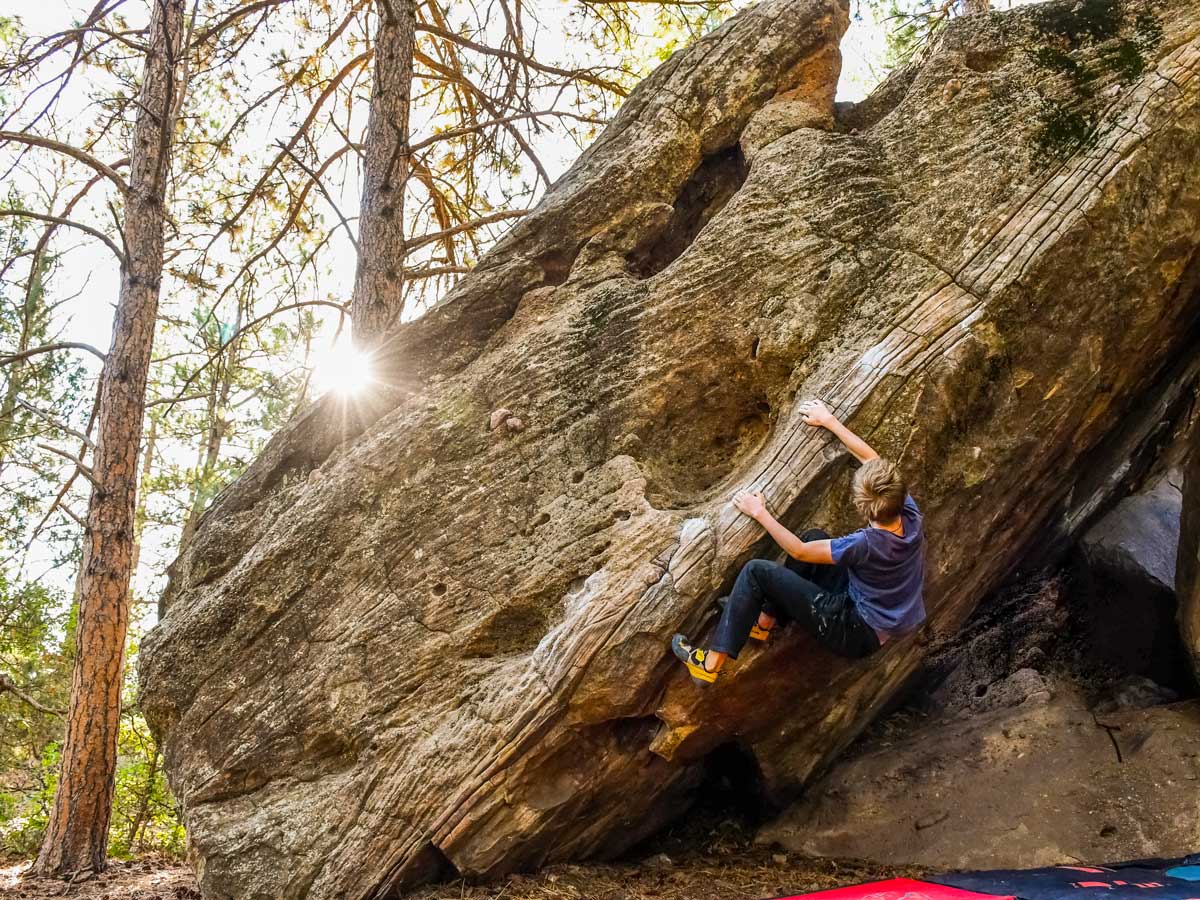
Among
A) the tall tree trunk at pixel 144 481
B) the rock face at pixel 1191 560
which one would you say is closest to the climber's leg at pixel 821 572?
the rock face at pixel 1191 560

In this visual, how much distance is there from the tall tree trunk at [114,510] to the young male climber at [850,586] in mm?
6054

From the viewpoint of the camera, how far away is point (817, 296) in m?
5.11

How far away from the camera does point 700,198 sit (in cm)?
676

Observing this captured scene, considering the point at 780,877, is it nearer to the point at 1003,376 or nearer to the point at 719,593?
the point at 719,593

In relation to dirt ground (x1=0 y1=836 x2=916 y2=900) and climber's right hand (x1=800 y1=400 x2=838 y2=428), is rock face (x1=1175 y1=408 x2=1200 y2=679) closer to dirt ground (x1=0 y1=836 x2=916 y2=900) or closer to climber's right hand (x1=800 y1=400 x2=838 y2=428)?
dirt ground (x1=0 y1=836 x2=916 y2=900)

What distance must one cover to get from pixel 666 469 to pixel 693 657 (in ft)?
4.80

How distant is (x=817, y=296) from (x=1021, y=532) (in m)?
2.45

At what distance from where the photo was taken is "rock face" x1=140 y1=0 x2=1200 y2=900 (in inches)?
177

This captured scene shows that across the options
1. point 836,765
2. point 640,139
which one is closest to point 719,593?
point 836,765

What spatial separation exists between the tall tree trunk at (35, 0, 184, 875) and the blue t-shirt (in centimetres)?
691

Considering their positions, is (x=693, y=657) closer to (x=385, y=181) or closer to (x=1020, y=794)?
(x=1020, y=794)

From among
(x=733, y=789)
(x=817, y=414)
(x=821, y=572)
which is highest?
(x=817, y=414)

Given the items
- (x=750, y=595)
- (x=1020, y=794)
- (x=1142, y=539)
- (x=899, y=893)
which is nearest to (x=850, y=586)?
(x=750, y=595)

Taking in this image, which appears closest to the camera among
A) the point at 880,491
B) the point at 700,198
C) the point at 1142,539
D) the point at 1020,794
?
the point at 880,491
